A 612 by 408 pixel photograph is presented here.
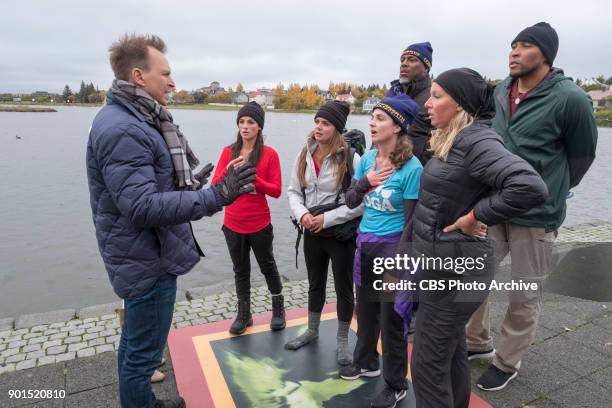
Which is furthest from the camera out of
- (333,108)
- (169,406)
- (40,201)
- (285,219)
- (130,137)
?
(40,201)

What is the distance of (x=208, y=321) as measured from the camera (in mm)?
4863

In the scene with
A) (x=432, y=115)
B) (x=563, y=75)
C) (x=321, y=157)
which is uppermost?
(x=563, y=75)

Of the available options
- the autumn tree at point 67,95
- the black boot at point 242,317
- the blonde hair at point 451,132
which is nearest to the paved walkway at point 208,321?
the black boot at point 242,317

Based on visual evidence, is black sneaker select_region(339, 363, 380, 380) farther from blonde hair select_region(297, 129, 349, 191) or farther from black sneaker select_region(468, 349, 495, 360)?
blonde hair select_region(297, 129, 349, 191)

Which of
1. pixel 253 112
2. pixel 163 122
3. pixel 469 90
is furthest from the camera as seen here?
pixel 253 112

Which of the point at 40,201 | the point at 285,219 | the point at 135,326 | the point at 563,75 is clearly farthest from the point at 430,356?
the point at 40,201

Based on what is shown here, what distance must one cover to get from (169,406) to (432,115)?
→ 2.82m

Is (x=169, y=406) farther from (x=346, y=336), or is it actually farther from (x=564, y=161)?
(x=564, y=161)

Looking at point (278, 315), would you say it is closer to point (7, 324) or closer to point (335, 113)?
point (335, 113)

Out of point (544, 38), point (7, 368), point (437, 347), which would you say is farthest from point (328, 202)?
point (7, 368)

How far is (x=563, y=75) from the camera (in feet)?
10.8

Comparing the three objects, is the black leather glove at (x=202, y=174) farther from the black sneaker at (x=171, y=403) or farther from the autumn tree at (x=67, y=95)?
the autumn tree at (x=67, y=95)

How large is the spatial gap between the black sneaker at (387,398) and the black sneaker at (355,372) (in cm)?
38

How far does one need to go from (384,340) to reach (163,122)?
2226 mm
